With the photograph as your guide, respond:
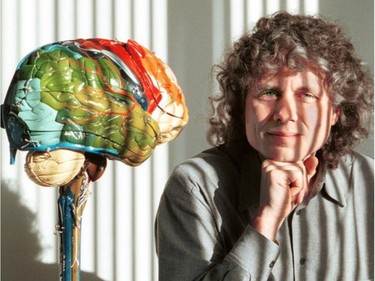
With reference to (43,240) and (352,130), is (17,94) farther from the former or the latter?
(43,240)

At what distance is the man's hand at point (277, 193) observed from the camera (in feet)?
6.16

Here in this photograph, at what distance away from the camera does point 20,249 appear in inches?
108

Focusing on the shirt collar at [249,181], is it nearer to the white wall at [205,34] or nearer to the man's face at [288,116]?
the man's face at [288,116]

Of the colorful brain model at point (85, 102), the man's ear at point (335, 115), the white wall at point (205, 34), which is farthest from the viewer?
the white wall at point (205, 34)

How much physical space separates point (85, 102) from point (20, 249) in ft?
3.56

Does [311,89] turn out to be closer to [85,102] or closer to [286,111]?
[286,111]

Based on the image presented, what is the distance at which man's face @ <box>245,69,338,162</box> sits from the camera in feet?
6.27

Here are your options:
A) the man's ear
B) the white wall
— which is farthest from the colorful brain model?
the white wall

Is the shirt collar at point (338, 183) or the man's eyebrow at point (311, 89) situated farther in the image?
the shirt collar at point (338, 183)

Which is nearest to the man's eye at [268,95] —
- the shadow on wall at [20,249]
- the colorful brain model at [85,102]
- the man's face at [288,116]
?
the man's face at [288,116]

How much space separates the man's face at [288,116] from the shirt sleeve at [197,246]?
7.6 inches

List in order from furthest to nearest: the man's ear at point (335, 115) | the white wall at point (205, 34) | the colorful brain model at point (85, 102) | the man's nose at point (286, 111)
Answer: the white wall at point (205, 34), the man's ear at point (335, 115), the man's nose at point (286, 111), the colorful brain model at point (85, 102)

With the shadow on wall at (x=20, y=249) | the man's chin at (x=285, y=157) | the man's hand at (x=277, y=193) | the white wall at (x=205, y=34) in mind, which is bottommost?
the shadow on wall at (x=20, y=249)

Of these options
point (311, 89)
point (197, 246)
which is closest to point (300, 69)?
point (311, 89)
